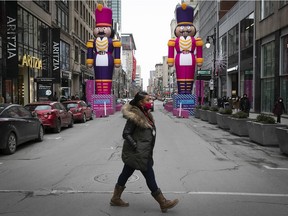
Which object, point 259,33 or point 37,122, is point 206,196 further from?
point 259,33

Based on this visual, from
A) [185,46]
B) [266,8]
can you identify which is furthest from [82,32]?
[266,8]

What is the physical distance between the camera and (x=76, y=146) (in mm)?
12633

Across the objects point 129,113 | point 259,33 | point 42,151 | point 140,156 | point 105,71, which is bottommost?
point 42,151

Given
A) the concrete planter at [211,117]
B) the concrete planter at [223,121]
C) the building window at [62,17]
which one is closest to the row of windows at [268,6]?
the concrete planter at [211,117]

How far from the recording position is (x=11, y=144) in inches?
434

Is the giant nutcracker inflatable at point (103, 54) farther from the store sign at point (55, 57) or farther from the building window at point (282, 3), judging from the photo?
the building window at point (282, 3)

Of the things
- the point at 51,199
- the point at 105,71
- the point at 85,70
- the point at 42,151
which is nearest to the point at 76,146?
the point at 42,151

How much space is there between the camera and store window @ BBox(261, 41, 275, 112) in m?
29.0

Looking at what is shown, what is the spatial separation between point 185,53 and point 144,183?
2345 centimetres

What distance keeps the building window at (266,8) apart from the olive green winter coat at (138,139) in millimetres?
26662

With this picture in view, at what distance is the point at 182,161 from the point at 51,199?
4.32 meters

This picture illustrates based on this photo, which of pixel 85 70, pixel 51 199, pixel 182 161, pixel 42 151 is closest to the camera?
pixel 51 199

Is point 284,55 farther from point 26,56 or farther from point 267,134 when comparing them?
point 26,56

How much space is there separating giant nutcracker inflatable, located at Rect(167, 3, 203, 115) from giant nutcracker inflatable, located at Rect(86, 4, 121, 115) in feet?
16.3
